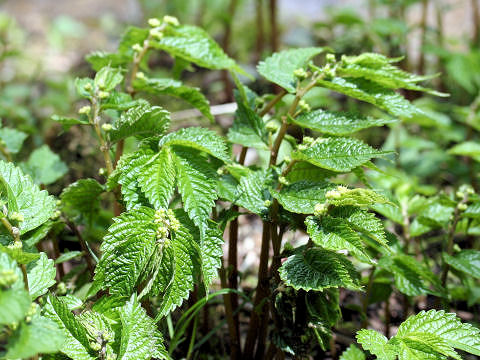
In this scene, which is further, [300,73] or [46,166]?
[46,166]

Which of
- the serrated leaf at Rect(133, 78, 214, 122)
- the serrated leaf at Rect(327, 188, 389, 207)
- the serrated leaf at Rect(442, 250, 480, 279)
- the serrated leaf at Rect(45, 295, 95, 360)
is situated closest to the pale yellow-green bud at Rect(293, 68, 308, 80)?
the serrated leaf at Rect(133, 78, 214, 122)

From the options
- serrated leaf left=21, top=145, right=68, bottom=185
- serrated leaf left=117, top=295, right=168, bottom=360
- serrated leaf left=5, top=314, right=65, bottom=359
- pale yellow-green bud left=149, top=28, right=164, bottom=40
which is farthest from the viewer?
serrated leaf left=21, top=145, right=68, bottom=185

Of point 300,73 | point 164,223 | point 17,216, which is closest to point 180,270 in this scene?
point 164,223

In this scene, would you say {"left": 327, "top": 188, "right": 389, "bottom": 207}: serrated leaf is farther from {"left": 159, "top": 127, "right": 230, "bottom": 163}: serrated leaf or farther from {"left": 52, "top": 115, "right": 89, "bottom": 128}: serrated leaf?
{"left": 52, "top": 115, "right": 89, "bottom": 128}: serrated leaf

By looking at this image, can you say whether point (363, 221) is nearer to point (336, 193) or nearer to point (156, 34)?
point (336, 193)

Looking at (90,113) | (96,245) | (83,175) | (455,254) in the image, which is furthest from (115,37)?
(455,254)

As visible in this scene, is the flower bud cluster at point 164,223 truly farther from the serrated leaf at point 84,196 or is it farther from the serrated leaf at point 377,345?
the serrated leaf at point 377,345
